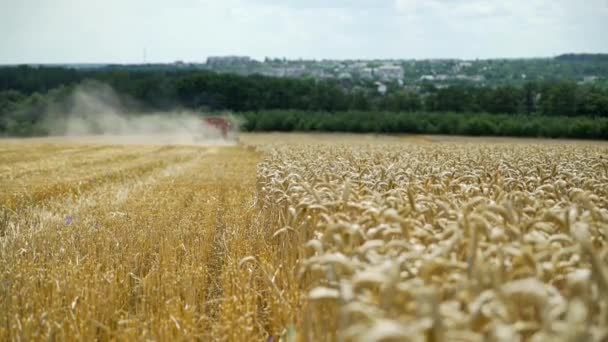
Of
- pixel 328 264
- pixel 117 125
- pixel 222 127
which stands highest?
pixel 328 264

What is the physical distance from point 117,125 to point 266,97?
27.6 metres

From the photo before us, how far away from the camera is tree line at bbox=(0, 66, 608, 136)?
6138 cm

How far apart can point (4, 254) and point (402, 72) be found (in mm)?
192164

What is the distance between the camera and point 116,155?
26.5m

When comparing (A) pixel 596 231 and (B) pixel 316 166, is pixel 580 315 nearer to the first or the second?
(A) pixel 596 231

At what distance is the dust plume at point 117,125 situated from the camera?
51.4m

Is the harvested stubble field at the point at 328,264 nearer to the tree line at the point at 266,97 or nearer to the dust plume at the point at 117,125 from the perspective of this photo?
the dust plume at the point at 117,125

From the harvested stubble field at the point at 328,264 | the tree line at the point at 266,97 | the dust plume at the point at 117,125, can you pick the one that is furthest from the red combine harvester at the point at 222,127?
the harvested stubble field at the point at 328,264

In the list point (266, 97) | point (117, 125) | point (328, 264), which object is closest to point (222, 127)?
point (117, 125)

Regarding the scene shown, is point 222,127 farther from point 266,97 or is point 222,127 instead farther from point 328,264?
point 328,264

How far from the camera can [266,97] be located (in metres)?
83.2

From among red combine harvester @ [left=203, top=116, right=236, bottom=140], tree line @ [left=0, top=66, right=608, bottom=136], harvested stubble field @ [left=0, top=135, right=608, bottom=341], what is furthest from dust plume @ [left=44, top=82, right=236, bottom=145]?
harvested stubble field @ [left=0, top=135, right=608, bottom=341]

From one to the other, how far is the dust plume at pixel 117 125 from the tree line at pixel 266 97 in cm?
162

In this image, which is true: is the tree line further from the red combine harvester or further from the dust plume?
the red combine harvester
